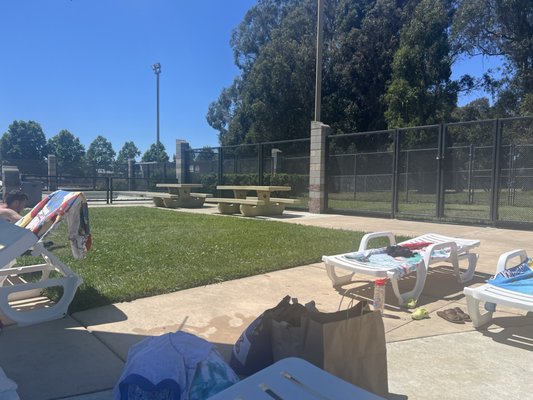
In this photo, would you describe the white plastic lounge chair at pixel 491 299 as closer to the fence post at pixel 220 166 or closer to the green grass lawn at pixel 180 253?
the green grass lawn at pixel 180 253

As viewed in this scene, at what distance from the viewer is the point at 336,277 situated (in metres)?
5.02

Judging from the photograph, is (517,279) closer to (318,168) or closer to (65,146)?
(318,168)

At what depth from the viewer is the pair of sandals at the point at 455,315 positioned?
3920mm

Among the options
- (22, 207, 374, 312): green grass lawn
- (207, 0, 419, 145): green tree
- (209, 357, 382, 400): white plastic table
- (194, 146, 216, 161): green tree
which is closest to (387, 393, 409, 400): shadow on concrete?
(209, 357, 382, 400): white plastic table

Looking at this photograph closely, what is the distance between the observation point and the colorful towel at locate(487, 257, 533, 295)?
3.68m

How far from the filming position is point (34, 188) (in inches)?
590

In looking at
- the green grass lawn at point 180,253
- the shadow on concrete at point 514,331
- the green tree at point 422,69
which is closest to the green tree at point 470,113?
the green tree at point 422,69

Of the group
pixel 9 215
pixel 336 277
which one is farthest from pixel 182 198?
pixel 336 277

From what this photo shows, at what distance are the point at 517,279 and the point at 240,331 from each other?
2.63m

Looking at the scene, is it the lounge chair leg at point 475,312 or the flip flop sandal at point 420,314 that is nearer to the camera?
the lounge chair leg at point 475,312

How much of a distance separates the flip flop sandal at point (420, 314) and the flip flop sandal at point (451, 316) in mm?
159

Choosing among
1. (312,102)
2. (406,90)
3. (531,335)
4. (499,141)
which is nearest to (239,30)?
(312,102)

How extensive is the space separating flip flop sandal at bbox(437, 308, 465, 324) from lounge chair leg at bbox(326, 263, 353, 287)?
1.24 metres

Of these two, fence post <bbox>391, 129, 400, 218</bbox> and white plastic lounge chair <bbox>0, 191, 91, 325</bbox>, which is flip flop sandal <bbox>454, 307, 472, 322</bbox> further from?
fence post <bbox>391, 129, 400, 218</bbox>
